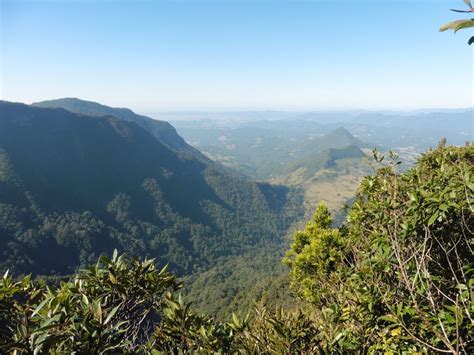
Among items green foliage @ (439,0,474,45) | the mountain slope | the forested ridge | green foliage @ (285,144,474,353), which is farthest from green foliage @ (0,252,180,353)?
the mountain slope

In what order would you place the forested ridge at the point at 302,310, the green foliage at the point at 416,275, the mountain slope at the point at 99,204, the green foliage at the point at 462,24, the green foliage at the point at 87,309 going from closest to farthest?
the green foliage at the point at 462,24 → the green foliage at the point at 87,309 → the forested ridge at the point at 302,310 → the green foliage at the point at 416,275 → the mountain slope at the point at 99,204

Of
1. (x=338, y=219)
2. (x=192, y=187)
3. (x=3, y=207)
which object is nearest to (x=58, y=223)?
(x=3, y=207)

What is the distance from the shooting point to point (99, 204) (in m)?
137

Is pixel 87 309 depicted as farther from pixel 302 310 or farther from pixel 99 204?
pixel 99 204

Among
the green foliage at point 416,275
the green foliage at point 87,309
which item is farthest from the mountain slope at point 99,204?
the green foliage at point 416,275

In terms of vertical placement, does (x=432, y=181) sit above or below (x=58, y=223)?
above

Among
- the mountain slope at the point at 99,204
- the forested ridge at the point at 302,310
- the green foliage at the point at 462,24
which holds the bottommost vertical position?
the mountain slope at the point at 99,204

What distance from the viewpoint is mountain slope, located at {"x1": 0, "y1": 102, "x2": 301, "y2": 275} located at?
9938 centimetres

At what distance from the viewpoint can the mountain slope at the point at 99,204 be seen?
326ft

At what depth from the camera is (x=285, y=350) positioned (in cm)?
323

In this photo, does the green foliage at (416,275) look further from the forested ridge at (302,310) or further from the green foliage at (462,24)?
the green foliage at (462,24)

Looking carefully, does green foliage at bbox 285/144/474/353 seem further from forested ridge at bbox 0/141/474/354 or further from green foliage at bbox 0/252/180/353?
green foliage at bbox 0/252/180/353

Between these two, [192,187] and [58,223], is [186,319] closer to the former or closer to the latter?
[58,223]

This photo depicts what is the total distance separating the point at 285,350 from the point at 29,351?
7.90 feet
